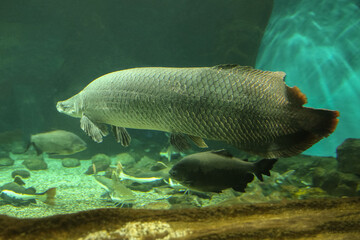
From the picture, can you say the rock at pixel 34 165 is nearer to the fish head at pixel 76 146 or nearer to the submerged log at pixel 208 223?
the fish head at pixel 76 146

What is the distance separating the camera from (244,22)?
35.1 feet

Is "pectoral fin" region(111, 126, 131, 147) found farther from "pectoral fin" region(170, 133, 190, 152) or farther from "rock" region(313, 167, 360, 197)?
"rock" region(313, 167, 360, 197)

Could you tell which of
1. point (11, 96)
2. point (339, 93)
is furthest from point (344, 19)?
point (11, 96)

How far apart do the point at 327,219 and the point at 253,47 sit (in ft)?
34.1

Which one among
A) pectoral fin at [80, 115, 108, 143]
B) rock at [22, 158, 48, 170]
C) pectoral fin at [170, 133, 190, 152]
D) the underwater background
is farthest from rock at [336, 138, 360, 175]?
rock at [22, 158, 48, 170]

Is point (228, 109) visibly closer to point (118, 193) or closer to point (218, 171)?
point (218, 171)

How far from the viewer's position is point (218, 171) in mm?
2383

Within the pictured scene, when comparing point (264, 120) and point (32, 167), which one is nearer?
point (264, 120)

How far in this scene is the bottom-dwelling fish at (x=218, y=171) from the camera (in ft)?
7.38

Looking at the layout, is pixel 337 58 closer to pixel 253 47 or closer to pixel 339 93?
pixel 339 93

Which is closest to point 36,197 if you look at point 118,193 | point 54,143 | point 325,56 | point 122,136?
point 118,193

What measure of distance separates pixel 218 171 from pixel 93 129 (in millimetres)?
1398

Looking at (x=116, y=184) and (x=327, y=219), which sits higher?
(x=327, y=219)

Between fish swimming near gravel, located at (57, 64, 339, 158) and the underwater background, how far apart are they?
6811 mm
